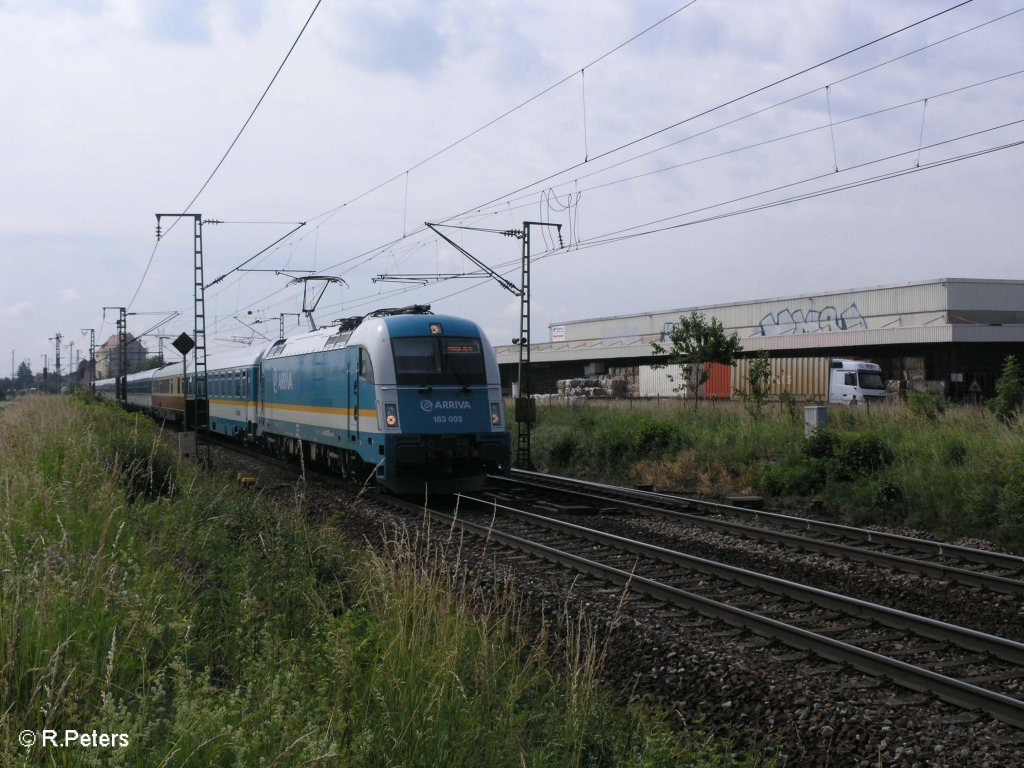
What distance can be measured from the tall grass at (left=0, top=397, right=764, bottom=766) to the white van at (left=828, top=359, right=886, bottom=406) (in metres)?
29.4

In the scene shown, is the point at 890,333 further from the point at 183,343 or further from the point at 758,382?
the point at 183,343

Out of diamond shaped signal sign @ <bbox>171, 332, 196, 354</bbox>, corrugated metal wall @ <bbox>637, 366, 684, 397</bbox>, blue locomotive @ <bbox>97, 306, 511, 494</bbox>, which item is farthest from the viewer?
corrugated metal wall @ <bbox>637, 366, 684, 397</bbox>

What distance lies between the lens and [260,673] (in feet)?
15.6

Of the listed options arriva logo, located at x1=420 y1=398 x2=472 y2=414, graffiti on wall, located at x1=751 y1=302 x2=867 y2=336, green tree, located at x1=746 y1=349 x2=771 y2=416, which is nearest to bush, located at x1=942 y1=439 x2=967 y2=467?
green tree, located at x1=746 y1=349 x2=771 y2=416

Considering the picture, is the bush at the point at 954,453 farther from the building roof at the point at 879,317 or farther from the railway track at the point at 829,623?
the building roof at the point at 879,317

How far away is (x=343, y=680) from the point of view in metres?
4.49

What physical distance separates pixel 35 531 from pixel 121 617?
7.13 feet

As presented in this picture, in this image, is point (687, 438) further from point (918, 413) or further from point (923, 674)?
point (923, 674)

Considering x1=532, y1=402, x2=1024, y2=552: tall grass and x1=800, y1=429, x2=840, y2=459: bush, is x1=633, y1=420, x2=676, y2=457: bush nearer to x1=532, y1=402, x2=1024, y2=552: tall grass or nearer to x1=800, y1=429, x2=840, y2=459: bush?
x1=532, y1=402, x2=1024, y2=552: tall grass

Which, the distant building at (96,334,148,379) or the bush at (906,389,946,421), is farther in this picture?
the distant building at (96,334,148,379)

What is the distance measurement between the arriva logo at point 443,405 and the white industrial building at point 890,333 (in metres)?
19.4

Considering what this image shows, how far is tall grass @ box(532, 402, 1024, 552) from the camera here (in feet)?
41.6

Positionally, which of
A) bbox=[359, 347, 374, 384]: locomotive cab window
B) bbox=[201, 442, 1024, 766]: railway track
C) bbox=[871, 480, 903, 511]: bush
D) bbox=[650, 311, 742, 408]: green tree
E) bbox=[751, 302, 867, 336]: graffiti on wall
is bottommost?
bbox=[201, 442, 1024, 766]: railway track

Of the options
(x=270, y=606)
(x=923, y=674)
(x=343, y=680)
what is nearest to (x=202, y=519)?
(x=270, y=606)
